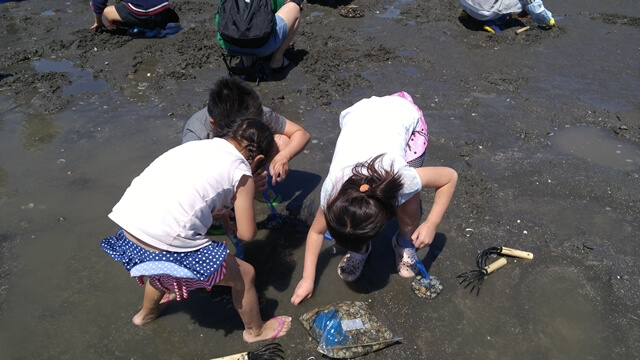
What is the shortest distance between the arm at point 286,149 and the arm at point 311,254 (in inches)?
19.9

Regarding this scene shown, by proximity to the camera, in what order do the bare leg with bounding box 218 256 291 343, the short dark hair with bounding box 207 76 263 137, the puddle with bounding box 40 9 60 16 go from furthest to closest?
the puddle with bounding box 40 9 60 16, the short dark hair with bounding box 207 76 263 137, the bare leg with bounding box 218 256 291 343

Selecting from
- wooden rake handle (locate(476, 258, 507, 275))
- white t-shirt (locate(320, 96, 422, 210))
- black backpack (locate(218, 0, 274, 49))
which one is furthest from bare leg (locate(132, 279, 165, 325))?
black backpack (locate(218, 0, 274, 49))

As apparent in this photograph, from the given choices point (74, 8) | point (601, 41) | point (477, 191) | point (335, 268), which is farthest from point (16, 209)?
point (601, 41)

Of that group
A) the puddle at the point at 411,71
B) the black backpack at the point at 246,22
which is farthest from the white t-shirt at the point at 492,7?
the black backpack at the point at 246,22

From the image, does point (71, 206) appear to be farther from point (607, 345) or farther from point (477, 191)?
point (607, 345)

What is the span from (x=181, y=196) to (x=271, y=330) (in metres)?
0.88

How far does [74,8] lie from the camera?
22.1ft

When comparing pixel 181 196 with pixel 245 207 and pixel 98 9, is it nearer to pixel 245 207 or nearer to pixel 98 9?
pixel 245 207

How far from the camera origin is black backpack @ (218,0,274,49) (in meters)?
4.26

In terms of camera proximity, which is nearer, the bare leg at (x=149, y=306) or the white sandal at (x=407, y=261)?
the bare leg at (x=149, y=306)

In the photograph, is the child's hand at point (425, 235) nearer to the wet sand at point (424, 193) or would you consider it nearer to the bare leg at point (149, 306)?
the wet sand at point (424, 193)

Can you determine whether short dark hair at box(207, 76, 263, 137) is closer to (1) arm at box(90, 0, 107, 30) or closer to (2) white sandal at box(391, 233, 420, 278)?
(2) white sandal at box(391, 233, 420, 278)

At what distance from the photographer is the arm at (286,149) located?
262 cm

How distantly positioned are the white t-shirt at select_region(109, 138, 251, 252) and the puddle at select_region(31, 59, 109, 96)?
10.2 ft
